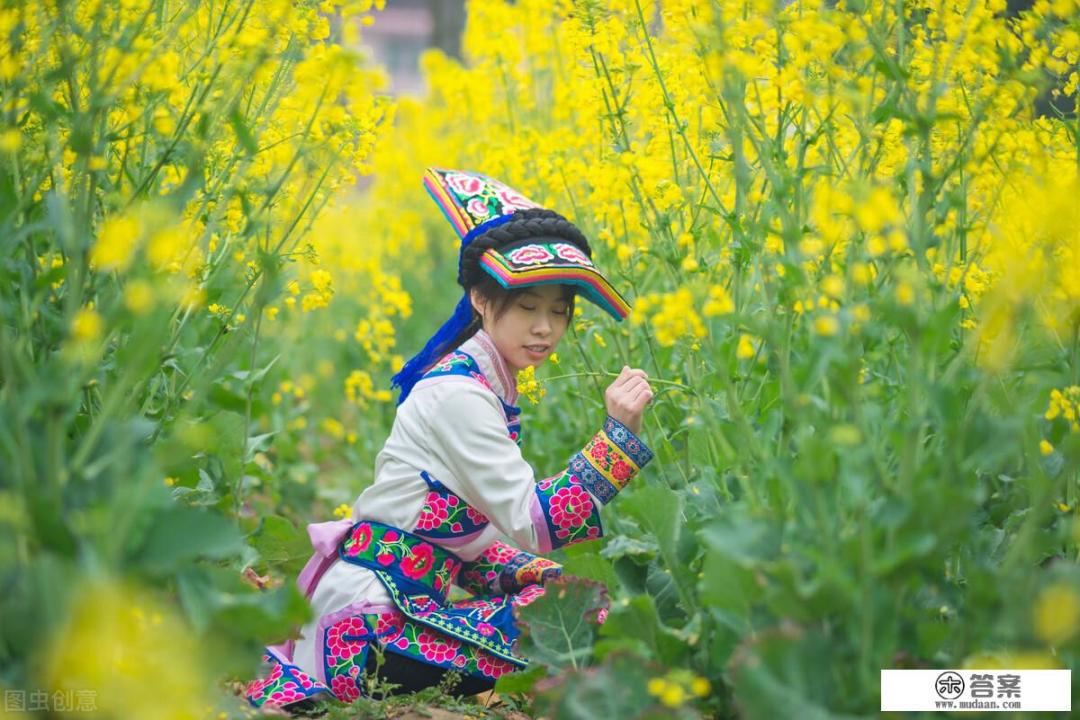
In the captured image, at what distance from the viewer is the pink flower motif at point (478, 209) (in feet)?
9.05

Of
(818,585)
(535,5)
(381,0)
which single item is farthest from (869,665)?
(535,5)

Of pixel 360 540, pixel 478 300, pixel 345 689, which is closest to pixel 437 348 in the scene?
pixel 478 300

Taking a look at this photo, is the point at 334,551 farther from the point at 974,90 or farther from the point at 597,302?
the point at 974,90

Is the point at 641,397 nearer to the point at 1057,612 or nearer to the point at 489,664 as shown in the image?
the point at 489,664

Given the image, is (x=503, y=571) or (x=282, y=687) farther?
(x=503, y=571)

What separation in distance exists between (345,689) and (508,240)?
1.11 m

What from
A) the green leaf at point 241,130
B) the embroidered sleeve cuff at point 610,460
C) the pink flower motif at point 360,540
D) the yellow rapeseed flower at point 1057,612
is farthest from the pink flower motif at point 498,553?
the yellow rapeseed flower at point 1057,612

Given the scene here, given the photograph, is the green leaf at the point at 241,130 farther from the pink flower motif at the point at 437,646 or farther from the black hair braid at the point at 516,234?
the pink flower motif at the point at 437,646

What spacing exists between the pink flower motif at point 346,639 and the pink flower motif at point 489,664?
27 cm

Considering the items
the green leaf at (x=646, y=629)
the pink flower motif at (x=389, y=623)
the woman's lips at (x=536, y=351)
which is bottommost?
the pink flower motif at (x=389, y=623)

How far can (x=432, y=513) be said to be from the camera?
8.45ft

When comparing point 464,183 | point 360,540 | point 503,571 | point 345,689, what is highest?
point 464,183

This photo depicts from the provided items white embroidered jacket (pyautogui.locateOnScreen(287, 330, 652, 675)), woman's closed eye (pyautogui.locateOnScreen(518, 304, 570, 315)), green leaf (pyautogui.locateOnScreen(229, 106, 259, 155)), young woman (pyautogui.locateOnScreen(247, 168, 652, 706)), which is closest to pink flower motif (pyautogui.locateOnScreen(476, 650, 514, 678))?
young woman (pyautogui.locateOnScreen(247, 168, 652, 706))

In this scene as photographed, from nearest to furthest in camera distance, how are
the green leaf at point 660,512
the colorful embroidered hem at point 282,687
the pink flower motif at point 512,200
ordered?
the green leaf at point 660,512 → the colorful embroidered hem at point 282,687 → the pink flower motif at point 512,200
